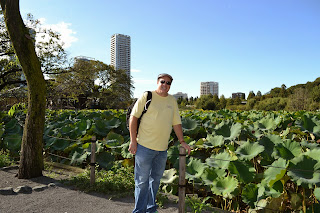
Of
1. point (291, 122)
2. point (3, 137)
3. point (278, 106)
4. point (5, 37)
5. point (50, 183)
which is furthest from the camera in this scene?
point (278, 106)

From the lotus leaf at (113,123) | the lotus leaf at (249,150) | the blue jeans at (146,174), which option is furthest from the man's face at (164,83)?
the lotus leaf at (113,123)

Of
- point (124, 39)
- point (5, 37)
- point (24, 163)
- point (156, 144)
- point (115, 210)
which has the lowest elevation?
point (115, 210)

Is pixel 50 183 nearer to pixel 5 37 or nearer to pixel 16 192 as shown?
pixel 16 192

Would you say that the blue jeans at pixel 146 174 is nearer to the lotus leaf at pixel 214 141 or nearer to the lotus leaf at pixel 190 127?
the lotus leaf at pixel 214 141

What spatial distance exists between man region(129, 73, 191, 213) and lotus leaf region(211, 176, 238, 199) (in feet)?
3.47

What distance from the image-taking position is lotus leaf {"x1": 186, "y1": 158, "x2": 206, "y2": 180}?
4266mm

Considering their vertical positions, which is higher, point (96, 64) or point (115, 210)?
point (96, 64)

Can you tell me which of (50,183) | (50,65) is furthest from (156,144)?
(50,65)

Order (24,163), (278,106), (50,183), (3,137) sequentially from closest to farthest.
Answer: (50,183)
(24,163)
(3,137)
(278,106)

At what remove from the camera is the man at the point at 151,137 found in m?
3.06

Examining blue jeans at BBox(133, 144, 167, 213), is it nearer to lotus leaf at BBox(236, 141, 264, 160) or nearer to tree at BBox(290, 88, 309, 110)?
lotus leaf at BBox(236, 141, 264, 160)

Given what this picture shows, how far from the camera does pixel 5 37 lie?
16266 millimetres

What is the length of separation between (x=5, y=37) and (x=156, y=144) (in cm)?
1691

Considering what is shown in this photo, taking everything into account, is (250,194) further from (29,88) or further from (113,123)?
(113,123)
